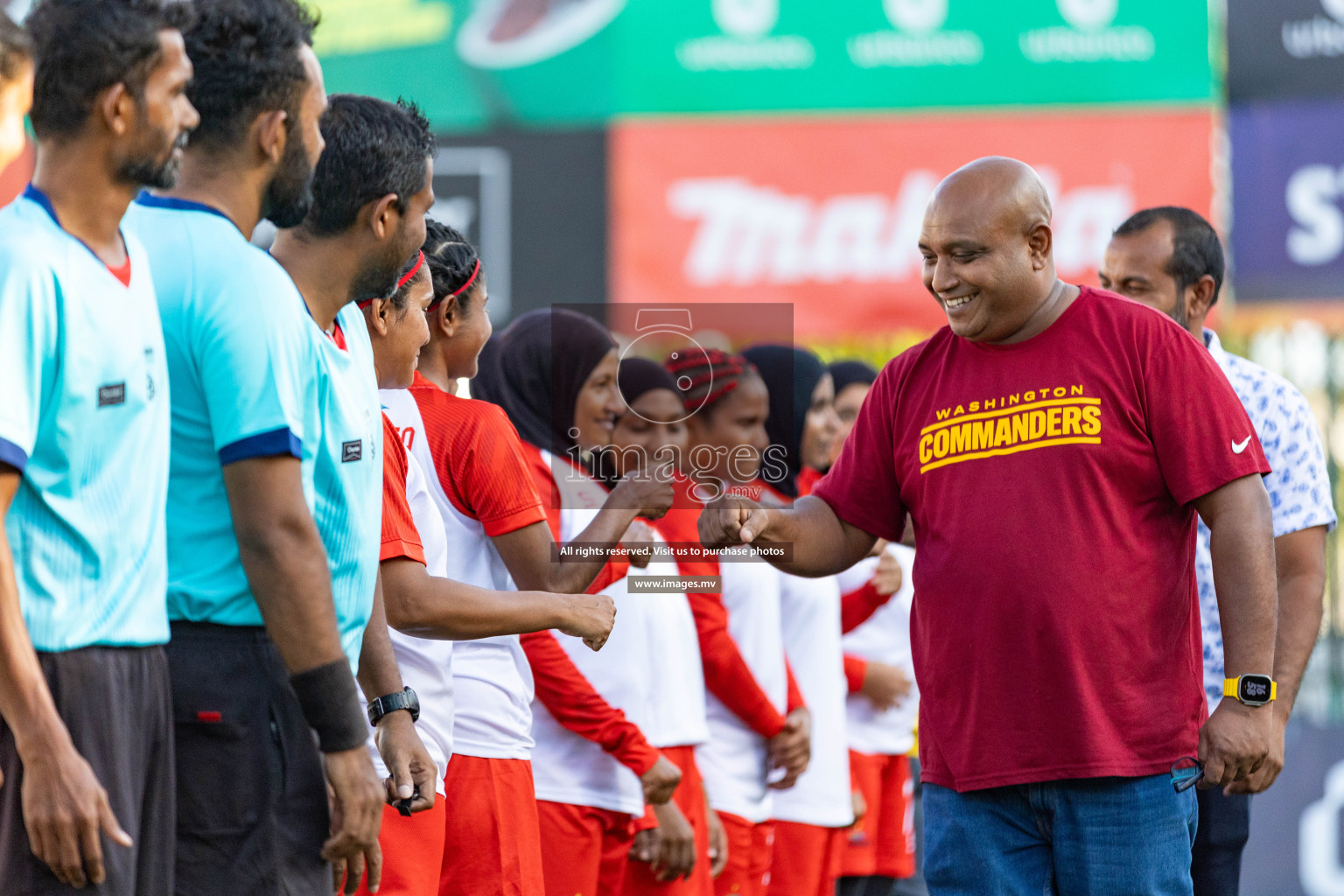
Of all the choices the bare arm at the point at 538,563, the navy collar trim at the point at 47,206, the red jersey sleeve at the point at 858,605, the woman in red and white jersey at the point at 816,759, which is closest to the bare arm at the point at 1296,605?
the bare arm at the point at 538,563

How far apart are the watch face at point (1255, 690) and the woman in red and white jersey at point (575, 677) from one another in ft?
5.30

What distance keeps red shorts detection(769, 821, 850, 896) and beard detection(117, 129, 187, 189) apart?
Answer: 12.6ft

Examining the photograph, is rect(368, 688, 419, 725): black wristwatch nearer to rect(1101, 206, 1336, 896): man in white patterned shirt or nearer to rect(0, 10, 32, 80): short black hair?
rect(0, 10, 32, 80): short black hair

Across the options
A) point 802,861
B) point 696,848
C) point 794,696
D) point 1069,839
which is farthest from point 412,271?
point 802,861

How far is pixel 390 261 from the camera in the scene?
2926mm

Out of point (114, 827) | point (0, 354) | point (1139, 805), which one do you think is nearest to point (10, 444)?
point (0, 354)

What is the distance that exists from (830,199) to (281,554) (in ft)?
26.7

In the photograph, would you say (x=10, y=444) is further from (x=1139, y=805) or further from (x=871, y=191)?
(x=871, y=191)

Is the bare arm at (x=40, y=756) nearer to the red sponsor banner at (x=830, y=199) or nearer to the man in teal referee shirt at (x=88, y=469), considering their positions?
the man in teal referee shirt at (x=88, y=469)

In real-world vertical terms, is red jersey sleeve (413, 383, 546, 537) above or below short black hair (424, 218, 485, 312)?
below

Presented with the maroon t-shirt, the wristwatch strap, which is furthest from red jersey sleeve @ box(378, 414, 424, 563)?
the wristwatch strap

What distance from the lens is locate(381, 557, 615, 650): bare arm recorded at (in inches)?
128

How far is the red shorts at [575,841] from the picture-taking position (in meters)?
4.21

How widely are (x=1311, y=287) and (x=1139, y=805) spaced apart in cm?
681
